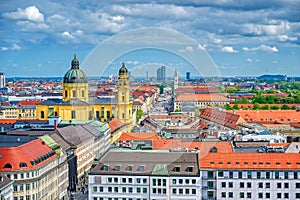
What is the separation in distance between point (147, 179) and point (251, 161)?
805 cm

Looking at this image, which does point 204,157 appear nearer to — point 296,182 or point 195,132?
point 296,182

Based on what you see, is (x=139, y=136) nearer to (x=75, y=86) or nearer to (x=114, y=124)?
(x=114, y=124)

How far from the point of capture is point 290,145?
46344 mm

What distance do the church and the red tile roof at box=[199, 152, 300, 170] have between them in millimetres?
34492

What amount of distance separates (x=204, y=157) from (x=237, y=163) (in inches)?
100

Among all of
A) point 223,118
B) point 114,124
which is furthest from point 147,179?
point 223,118

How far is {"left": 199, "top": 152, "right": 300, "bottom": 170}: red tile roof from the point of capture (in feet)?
131

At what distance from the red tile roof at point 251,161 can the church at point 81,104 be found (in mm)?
34492

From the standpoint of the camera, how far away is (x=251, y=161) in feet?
132

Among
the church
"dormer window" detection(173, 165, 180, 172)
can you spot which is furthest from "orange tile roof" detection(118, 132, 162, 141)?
the church

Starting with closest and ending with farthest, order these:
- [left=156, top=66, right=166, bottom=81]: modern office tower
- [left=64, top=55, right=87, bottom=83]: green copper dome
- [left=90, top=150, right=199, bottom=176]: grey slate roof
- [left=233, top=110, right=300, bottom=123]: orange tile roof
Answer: [left=156, top=66, right=166, bottom=81]: modern office tower < [left=90, top=150, right=199, bottom=176]: grey slate roof < [left=64, top=55, right=87, bottom=83]: green copper dome < [left=233, top=110, right=300, bottom=123]: orange tile roof

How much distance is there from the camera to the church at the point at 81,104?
7469 cm

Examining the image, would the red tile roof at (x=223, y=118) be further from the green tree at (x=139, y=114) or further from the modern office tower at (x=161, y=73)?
the modern office tower at (x=161, y=73)

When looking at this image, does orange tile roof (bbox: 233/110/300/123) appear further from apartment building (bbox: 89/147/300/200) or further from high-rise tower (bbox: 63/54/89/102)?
apartment building (bbox: 89/147/300/200)
